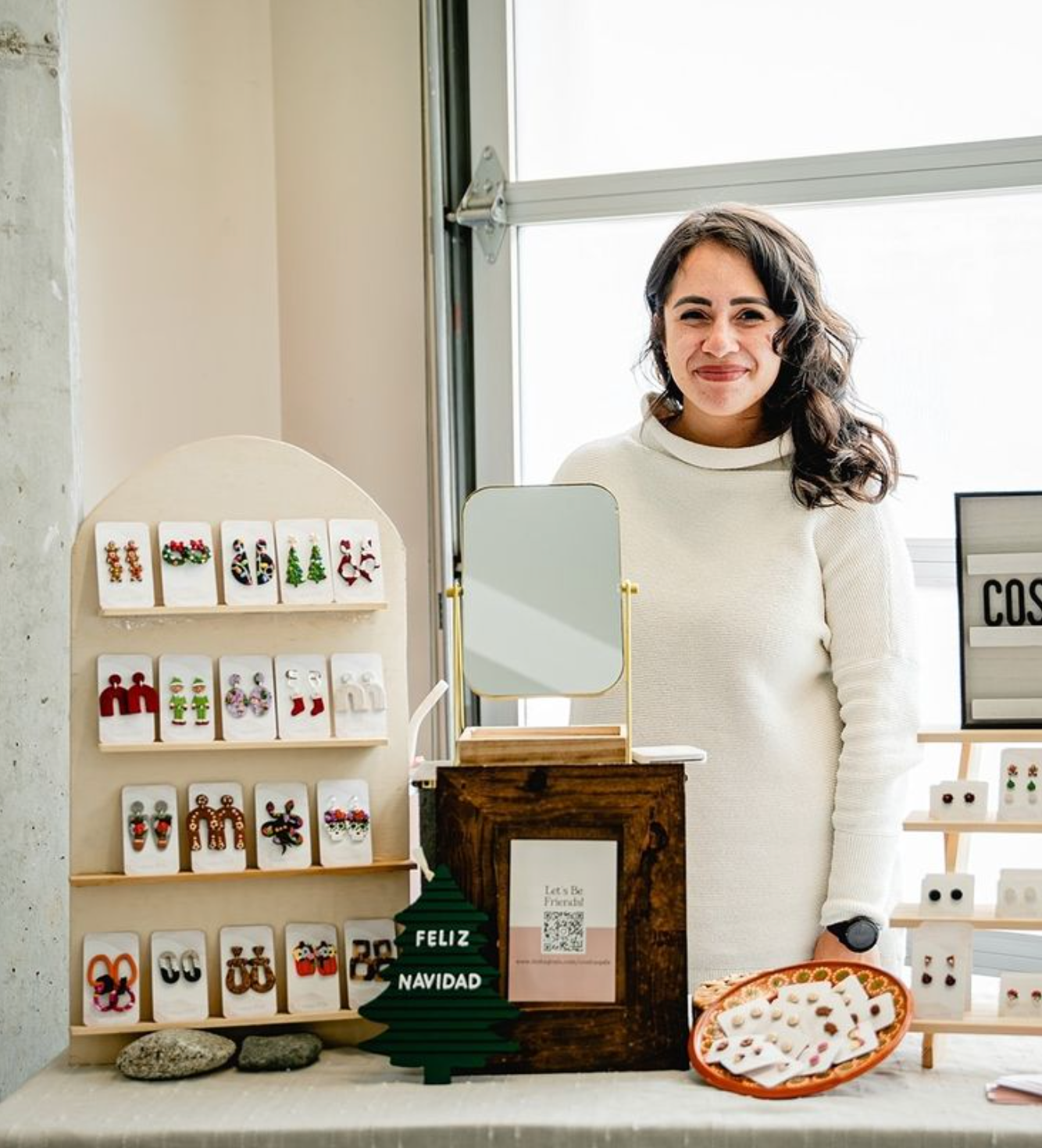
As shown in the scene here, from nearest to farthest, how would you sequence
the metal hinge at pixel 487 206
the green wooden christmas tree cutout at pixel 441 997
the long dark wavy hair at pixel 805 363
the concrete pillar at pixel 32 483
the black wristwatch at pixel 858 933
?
1. the green wooden christmas tree cutout at pixel 441 997
2. the black wristwatch at pixel 858 933
3. the long dark wavy hair at pixel 805 363
4. the concrete pillar at pixel 32 483
5. the metal hinge at pixel 487 206

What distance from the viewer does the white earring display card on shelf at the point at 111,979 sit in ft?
5.63

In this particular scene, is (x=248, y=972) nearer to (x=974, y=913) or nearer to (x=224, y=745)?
(x=224, y=745)

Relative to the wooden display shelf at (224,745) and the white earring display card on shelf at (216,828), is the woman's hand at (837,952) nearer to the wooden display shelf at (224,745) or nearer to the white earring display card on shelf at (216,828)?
the wooden display shelf at (224,745)

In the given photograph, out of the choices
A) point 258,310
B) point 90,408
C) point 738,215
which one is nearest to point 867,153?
point 738,215

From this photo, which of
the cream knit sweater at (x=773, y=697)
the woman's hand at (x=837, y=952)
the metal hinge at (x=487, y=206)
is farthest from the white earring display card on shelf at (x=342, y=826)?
the metal hinge at (x=487, y=206)

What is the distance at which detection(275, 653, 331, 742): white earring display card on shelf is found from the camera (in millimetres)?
1765

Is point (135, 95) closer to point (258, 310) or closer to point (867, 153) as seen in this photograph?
point (258, 310)

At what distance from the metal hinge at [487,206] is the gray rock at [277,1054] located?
1.88m

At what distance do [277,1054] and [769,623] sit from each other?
84 cm

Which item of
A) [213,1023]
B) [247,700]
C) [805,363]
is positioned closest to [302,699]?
[247,700]

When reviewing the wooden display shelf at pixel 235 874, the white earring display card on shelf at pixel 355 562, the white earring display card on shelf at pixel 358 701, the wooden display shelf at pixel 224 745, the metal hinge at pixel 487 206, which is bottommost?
the wooden display shelf at pixel 235 874

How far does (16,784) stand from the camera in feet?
7.23

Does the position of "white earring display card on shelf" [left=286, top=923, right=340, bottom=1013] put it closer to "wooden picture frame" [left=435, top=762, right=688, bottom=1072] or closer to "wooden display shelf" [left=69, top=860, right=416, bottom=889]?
"wooden display shelf" [left=69, top=860, right=416, bottom=889]

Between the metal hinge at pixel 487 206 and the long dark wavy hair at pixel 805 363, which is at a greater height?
the metal hinge at pixel 487 206
